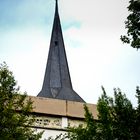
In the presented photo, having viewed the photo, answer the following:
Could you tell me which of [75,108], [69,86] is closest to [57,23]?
[69,86]

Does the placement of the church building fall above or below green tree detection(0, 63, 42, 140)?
above

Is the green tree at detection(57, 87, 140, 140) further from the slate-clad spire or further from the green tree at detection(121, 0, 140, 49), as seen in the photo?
the slate-clad spire

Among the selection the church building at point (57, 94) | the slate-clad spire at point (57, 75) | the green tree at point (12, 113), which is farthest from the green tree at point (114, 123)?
the slate-clad spire at point (57, 75)

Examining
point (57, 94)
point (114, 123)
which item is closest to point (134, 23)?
point (114, 123)

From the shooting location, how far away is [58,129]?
20.4 m

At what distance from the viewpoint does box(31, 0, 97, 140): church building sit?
20125mm

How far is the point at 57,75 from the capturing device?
50188 millimetres

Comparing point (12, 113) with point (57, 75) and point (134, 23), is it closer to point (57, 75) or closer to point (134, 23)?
point (134, 23)

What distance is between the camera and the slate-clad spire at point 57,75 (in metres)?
47.4

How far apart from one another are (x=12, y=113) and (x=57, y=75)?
116 ft

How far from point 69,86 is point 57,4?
17.4 metres

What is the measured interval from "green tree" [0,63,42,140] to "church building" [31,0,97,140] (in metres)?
4.04

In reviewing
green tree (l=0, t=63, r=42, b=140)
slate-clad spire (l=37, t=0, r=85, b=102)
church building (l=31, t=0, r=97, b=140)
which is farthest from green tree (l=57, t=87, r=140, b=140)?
slate-clad spire (l=37, t=0, r=85, b=102)

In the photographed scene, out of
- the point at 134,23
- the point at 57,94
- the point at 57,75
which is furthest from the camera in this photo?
the point at 57,75
